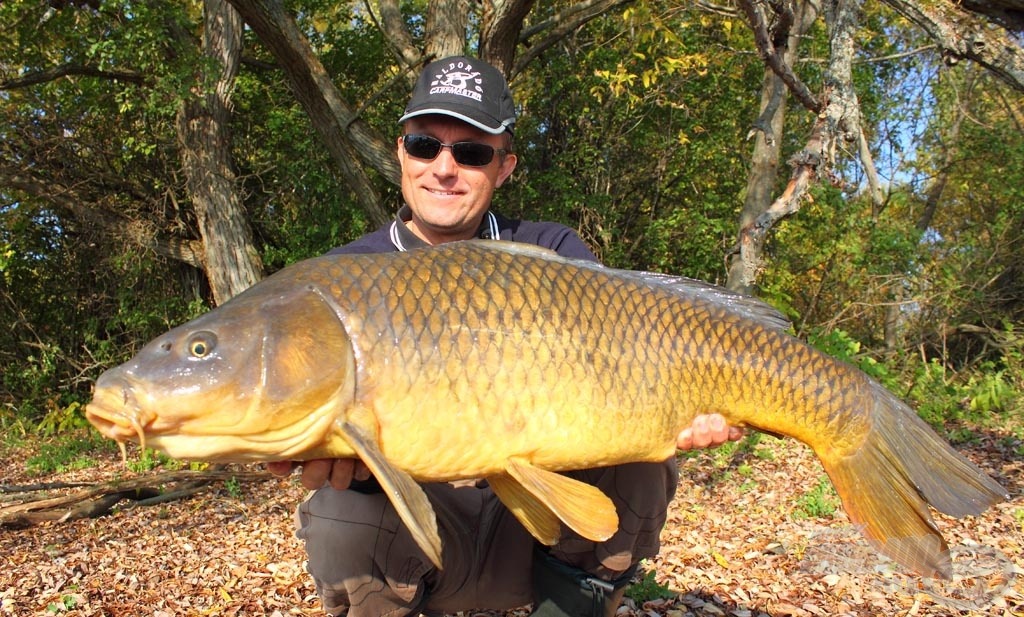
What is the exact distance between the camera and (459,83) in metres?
2.14

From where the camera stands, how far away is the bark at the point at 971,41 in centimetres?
331

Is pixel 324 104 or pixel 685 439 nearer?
pixel 685 439

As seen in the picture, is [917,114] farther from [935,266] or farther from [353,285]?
[353,285]

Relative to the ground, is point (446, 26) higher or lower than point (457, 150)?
higher

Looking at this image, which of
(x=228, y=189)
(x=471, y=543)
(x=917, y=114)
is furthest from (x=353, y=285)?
(x=917, y=114)

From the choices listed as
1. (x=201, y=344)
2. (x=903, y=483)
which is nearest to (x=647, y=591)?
(x=903, y=483)

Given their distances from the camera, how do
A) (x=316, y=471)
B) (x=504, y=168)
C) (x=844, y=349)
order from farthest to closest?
(x=844, y=349), (x=504, y=168), (x=316, y=471)

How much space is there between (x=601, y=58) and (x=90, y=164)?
4.64 metres

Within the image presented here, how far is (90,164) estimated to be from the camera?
699cm

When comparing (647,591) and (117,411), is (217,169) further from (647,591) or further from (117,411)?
(117,411)

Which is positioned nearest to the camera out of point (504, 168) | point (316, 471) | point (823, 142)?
point (316, 471)

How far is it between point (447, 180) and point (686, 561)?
5.87 feet

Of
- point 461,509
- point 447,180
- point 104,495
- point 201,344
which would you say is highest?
point 447,180

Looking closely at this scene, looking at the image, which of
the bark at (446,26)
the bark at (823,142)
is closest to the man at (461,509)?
the bark at (823,142)
